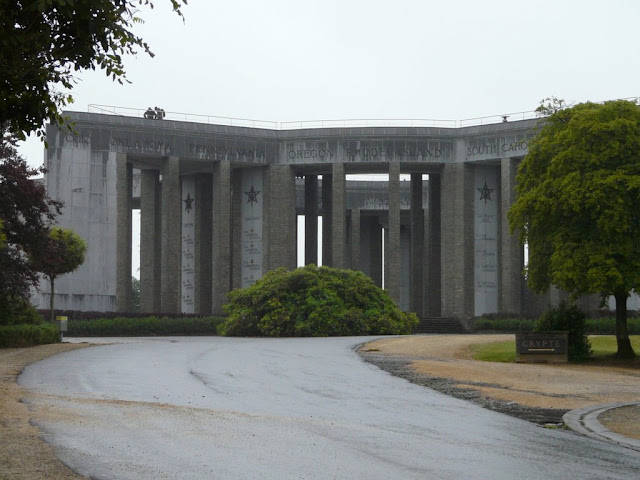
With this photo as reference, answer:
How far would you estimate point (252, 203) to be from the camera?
75000 millimetres

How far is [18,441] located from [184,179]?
68001mm

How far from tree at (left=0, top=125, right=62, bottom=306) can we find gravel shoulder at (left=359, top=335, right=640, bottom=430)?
39.7 feet

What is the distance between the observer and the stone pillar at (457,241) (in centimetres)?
7106

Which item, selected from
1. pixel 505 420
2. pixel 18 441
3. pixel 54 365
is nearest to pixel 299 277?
pixel 54 365

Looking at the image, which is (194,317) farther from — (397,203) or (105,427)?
(105,427)

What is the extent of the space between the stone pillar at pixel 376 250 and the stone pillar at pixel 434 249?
1917cm

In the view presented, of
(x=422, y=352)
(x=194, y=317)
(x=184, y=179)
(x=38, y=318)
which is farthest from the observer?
(x=184, y=179)

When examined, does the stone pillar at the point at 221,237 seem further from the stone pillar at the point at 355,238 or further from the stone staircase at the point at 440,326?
the stone staircase at the point at 440,326

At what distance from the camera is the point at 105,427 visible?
13.9 metres

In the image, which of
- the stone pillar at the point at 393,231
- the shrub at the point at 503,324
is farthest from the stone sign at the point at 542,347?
the stone pillar at the point at 393,231

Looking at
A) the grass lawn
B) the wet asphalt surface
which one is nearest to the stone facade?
the grass lawn

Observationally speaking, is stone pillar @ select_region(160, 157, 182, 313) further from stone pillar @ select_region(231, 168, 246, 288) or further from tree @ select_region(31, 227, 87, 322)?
tree @ select_region(31, 227, 87, 322)

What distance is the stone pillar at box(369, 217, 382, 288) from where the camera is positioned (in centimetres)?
9719

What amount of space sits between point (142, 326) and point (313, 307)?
14709 millimetres
